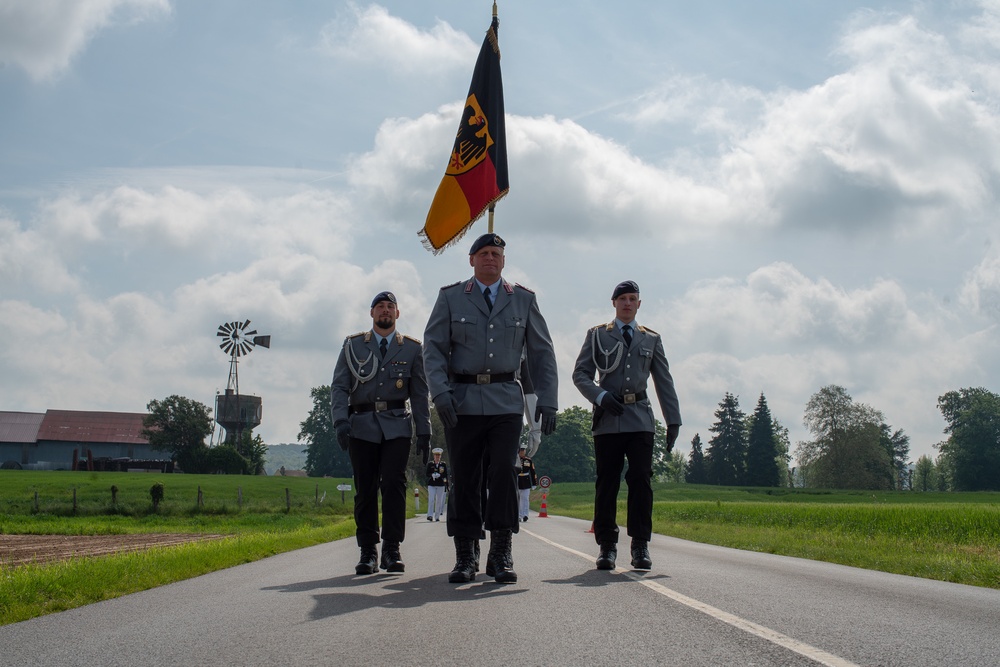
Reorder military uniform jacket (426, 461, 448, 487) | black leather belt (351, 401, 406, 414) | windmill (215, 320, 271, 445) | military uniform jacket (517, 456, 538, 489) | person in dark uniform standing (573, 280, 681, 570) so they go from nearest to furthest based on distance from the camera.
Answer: person in dark uniform standing (573, 280, 681, 570), black leather belt (351, 401, 406, 414), military uniform jacket (517, 456, 538, 489), military uniform jacket (426, 461, 448, 487), windmill (215, 320, 271, 445)

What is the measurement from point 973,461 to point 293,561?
117583mm

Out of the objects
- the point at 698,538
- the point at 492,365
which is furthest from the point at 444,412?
the point at 698,538

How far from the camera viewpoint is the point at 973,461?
11169 centimetres

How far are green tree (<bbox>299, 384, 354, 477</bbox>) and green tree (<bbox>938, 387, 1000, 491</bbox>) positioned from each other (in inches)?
3005

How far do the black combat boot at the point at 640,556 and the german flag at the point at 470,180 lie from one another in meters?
7.65

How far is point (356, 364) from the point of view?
27.2ft

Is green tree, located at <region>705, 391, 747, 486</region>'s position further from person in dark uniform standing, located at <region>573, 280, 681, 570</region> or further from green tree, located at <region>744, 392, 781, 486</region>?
person in dark uniform standing, located at <region>573, 280, 681, 570</region>

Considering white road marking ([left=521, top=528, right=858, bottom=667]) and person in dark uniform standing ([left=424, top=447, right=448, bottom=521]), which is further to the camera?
person in dark uniform standing ([left=424, top=447, right=448, bottom=521])

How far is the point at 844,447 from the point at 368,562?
97.6 meters

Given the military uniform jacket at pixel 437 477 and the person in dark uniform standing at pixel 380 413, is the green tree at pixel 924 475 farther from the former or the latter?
the person in dark uniform standing at pixel 380 413

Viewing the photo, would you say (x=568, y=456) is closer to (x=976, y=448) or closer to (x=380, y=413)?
(x=976, y=448)

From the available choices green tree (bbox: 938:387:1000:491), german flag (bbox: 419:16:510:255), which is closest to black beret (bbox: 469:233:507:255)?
german flag (bbox: 419:16:510:255)

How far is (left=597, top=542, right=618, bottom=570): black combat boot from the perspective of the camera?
24.3 ft

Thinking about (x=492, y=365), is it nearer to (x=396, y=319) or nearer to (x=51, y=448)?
(x=396, y=319)
